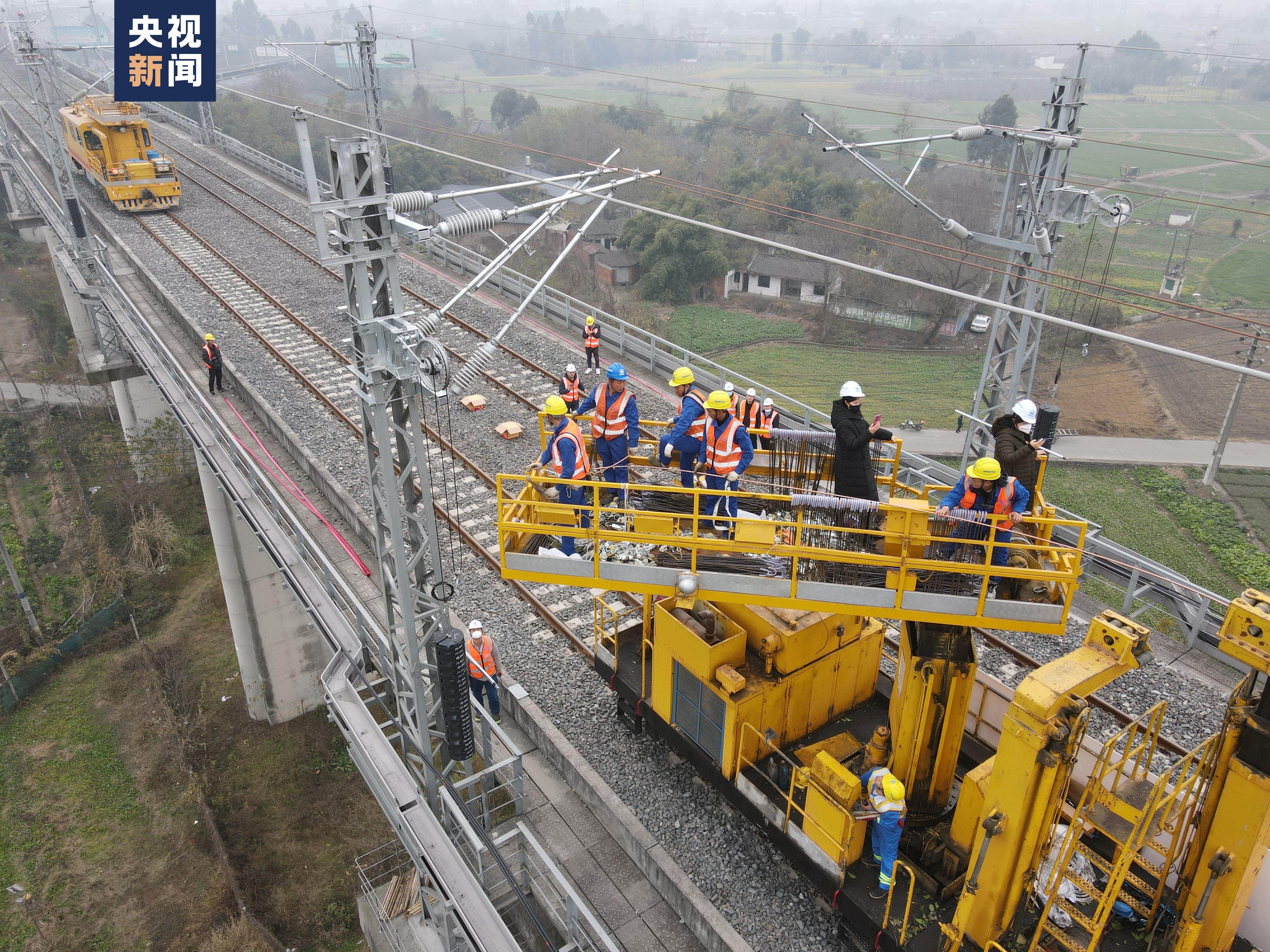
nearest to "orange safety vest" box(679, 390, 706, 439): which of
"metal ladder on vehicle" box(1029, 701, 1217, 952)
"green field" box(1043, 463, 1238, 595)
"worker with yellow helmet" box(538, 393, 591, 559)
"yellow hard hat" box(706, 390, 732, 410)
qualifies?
"yellow hard hat" box(706, 390, 732, 410)

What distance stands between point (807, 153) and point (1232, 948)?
6712cm

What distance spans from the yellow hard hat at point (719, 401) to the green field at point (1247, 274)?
185 feet

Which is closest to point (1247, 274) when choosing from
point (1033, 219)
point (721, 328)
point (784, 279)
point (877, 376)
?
point (784, 279)

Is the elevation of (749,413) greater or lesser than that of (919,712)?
greater

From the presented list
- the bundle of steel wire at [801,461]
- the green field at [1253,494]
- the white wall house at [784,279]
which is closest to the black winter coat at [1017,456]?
the bundle of steel wire at [801,461]

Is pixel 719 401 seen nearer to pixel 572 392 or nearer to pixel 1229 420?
pixel 572 392

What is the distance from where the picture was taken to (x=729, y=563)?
919cm

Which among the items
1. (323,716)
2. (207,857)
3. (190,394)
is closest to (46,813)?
(207,857)

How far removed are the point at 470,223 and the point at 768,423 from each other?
267 inches

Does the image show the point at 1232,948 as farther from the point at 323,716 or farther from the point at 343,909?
the point at 323,716

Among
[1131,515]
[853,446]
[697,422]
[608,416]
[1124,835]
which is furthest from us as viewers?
[1131,515]

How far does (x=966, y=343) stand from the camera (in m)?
48.7

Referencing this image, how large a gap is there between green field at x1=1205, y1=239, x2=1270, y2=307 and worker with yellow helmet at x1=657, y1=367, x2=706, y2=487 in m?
56.2

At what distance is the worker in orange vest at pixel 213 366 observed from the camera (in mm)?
19438
